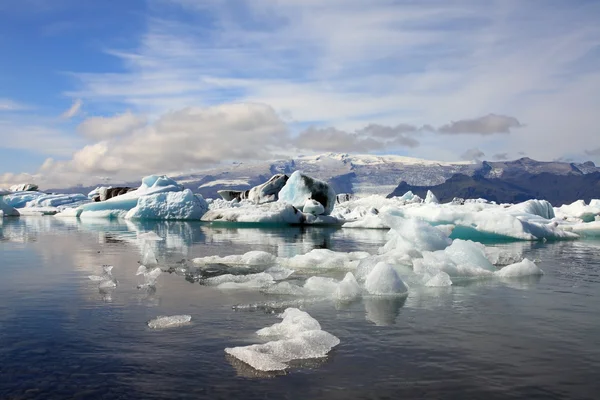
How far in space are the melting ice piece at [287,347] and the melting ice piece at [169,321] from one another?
1355 millimetres

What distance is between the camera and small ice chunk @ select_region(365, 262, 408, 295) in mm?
10508

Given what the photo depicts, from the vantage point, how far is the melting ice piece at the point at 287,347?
237 inches

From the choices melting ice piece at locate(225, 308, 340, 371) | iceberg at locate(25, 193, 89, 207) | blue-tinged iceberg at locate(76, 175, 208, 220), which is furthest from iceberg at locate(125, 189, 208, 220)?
iceberg at locate(25, 193, 89, 207)

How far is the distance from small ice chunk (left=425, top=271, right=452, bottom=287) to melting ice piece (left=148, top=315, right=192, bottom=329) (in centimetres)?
579

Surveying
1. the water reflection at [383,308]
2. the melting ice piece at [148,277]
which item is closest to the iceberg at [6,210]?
the melting ice piece at [148,277]

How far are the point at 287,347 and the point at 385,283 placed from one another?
443cm

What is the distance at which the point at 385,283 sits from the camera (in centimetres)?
1051

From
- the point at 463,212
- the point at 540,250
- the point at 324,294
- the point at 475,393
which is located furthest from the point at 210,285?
the point at 463,212

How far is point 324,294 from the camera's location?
1037cm

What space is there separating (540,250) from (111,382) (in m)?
20.2

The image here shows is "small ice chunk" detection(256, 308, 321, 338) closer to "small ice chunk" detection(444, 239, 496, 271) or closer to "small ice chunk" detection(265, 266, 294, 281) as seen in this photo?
"small ice chunk" detection(265, 266, 294, 281)

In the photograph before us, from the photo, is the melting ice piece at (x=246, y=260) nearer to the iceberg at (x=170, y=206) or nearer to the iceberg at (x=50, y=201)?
the iceberg at (x=170, y=206)

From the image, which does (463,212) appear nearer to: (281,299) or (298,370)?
(281,299)

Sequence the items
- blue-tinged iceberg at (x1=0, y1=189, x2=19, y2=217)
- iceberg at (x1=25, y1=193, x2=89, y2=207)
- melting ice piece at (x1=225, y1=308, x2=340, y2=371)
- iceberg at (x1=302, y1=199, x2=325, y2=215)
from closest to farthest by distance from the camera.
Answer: melting ice piece at (x1=225, y1=308, x2=340, y2=371), iceberg at (x1=302, y1=199, x2=325, y2=215), blue-tinged iceberg at (x1=0, y1=189, x2=19, y2=217), iceberg at (x1=25, y1=193, x2=89, y2=207)
